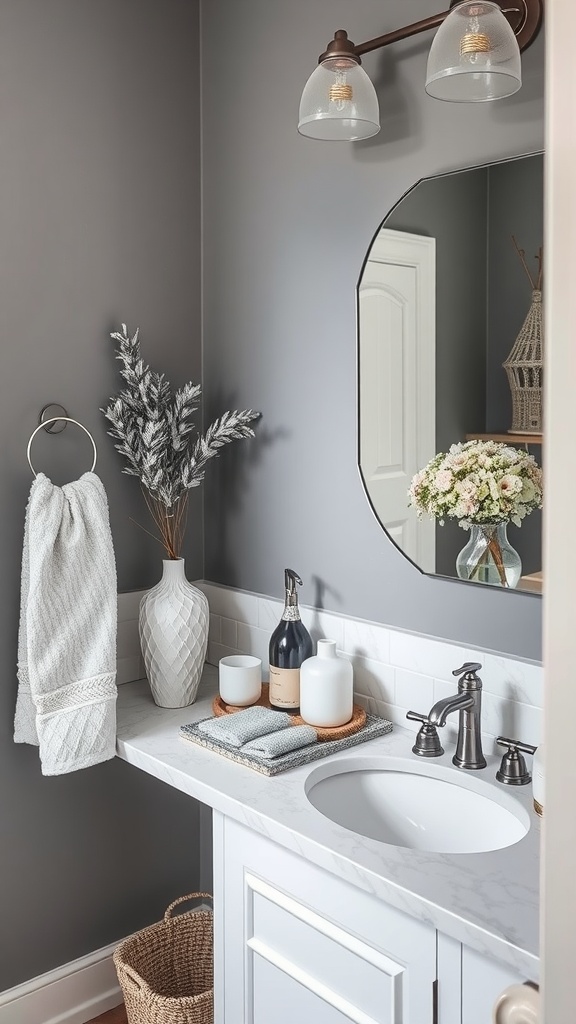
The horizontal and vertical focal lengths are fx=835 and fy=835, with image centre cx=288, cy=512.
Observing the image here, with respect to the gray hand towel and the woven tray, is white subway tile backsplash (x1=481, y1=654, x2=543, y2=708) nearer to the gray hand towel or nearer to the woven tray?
the woven tray

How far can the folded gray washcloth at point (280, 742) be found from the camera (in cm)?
154

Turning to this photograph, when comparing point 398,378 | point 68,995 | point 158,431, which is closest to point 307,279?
point 398,378

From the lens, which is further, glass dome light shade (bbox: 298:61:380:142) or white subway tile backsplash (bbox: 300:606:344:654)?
white subway tile backsplash (bbox: 300:606:344:654)

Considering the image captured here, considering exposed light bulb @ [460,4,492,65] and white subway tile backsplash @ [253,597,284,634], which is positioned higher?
exposed light bulb @ [460,4,492,65]

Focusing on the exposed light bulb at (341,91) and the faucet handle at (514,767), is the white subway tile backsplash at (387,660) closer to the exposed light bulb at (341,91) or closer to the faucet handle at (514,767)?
the faucet handle at (514,767)

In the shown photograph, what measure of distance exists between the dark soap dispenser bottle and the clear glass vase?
0.38 metres

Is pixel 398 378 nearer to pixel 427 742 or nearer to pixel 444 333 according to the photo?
pixel 444 333

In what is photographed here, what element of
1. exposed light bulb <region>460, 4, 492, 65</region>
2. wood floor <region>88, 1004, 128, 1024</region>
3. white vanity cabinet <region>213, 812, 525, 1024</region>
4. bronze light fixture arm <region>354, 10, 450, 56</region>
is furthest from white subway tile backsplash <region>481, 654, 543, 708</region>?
wood floor <region>88, 1004, 128, 1024</region>

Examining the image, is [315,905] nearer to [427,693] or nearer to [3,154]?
[427,693]

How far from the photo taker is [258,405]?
6.73ft

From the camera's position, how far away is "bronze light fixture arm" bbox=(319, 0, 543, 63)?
1.43 m

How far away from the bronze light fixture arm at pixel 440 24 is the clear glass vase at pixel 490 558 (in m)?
0.84

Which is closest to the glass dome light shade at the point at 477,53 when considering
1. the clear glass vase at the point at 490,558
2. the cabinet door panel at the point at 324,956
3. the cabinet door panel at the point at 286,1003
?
the clear glass vase at the point at 490,558

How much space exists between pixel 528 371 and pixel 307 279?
627mm
